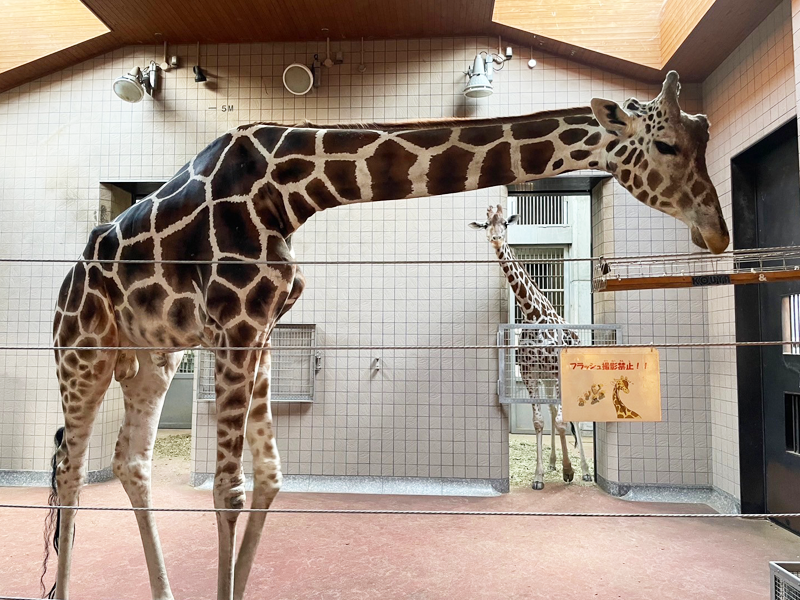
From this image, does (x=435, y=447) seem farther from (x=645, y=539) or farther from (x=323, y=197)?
(x=323, y=197)

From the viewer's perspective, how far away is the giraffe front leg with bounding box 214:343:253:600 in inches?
64.6

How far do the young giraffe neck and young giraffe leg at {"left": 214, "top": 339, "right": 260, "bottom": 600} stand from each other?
2.86m

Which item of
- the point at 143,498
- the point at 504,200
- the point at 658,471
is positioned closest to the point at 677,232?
the point at 504,200

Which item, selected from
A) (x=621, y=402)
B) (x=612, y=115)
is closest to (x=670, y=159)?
(x=612, y=115)

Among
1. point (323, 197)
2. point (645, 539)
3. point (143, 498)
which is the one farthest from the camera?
point (645, 539)

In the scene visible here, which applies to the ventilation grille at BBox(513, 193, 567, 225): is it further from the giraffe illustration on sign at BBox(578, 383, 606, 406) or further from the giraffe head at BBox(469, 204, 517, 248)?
the giraffe illustration on sign at BBox(578, 383, 606, 406)

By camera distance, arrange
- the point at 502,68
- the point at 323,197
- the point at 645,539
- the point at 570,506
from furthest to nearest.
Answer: the point at 502,68 < the point at 570,506 < the point at 645,539 < the point at 323,197

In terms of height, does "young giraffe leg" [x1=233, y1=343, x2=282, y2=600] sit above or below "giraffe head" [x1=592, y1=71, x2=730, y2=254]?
below

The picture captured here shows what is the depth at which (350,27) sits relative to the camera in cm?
420

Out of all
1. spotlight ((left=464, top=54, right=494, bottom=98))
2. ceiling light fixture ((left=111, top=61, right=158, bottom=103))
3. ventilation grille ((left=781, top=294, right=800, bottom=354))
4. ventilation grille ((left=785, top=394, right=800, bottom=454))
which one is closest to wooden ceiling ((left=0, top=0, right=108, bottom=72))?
ceiling light fixture ((left=111, top=61, right=158, bottom=103))

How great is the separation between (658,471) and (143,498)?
370cm

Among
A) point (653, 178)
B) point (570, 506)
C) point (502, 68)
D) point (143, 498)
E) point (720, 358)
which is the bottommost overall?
point (570, 506)

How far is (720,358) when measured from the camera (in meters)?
3.89

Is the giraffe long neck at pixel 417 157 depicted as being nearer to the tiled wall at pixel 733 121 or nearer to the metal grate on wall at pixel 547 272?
the tiled wall at pixel 733 121
